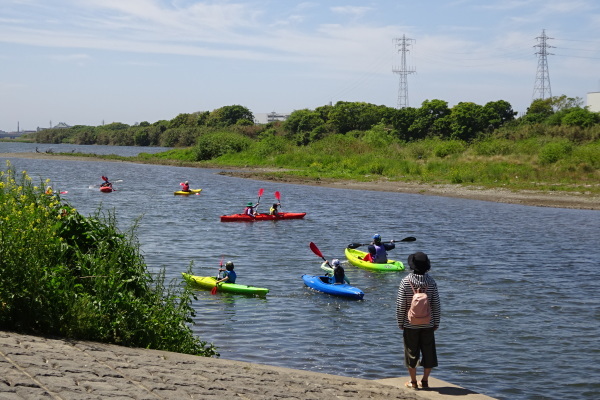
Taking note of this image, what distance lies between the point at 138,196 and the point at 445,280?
25.8 m

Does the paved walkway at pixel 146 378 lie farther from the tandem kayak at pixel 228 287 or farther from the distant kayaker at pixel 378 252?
the distant kayaker at pixel 378 252

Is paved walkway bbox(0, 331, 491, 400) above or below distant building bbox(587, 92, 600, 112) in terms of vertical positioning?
below

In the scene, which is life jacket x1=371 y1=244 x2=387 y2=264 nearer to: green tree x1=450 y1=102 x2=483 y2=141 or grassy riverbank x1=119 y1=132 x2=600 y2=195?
grassy riverbank x1=119 y1=132 x2=600 y2=195

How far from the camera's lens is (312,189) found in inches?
1921

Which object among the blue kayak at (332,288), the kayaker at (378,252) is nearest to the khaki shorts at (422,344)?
the blue kayak at (332,288)

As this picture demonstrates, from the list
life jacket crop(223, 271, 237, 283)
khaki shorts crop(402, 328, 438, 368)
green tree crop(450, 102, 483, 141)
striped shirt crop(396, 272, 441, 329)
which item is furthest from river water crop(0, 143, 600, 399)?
green tree crop(450, 102, 483, 141)

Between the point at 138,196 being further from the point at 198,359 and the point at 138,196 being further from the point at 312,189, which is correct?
the point at 198,359

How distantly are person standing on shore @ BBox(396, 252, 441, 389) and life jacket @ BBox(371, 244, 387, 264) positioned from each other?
10.9 metres

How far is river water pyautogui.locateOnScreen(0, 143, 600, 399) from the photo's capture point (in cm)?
1189

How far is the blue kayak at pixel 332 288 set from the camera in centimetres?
1638

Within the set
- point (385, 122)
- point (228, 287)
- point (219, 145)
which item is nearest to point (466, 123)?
point (385, 122)

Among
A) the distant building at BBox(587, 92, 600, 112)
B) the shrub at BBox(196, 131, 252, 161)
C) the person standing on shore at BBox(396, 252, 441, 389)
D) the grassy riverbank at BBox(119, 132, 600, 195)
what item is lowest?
the person standing on shore at BBox(396, 252, 441, 389)

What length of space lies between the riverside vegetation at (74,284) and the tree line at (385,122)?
160ft

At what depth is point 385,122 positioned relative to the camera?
92.9m
